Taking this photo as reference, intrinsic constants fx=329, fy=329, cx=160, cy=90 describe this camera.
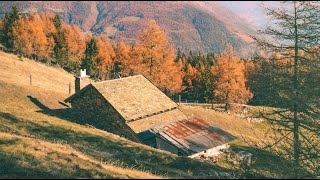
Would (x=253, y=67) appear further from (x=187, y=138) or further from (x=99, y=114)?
(x=187, y=138)

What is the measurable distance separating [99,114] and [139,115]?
363 cm

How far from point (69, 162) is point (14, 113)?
14.9m

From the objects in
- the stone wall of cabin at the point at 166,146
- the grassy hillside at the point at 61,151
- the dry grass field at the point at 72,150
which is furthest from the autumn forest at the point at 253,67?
the stone wall of cabin at the point at 166,146

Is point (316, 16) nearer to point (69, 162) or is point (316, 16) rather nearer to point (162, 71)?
→ point (69, 162)

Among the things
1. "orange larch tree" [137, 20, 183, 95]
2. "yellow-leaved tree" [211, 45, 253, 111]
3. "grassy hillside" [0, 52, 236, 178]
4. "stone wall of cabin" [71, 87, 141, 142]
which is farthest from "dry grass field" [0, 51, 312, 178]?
"orange larch tree" [137, 20, 183, 95]

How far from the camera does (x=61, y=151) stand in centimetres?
1667

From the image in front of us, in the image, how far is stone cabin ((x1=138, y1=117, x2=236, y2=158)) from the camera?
24.5m

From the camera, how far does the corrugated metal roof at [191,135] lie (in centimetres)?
2466

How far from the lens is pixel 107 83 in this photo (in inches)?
1200

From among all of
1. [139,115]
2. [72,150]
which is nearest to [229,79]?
[139,115]

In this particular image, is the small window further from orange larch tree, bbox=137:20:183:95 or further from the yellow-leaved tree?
the yellow-leaved tree

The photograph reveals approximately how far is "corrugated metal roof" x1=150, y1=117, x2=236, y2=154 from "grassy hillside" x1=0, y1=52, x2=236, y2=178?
10.7 ft

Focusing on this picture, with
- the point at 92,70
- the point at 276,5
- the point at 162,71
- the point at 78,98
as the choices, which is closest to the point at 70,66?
the point at 92,70

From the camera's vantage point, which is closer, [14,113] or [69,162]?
[69,162]
